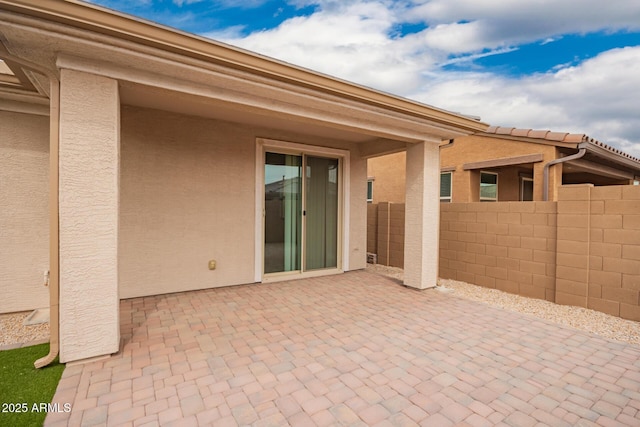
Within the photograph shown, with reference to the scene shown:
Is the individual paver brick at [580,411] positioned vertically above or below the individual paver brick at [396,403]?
below

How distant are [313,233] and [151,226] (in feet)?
10.2

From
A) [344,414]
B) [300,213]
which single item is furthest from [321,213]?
[344,414]

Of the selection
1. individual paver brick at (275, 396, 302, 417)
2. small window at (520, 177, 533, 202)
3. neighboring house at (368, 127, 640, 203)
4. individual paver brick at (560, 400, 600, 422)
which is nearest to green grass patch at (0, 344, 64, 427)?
individual paver brick at (275, 396, 302, 417)

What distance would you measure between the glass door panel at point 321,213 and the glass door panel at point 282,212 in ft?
0.75

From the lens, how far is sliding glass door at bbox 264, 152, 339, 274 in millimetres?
6035

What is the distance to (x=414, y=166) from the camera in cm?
565

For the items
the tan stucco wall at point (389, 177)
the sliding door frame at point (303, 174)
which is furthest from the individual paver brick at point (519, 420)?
the tan stucco wall at point (389, 177)

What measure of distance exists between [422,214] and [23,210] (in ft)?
20.4

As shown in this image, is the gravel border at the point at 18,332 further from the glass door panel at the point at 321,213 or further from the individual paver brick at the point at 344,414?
the glass door panel at the point at 321,213

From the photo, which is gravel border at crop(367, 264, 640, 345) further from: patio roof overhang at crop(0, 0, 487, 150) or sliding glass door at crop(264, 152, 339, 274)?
patio roof overhang at crop(0, 0, 487, 150)

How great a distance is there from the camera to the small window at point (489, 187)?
1078 centimetres

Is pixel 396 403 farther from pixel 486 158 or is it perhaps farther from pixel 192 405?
pixel 486 158

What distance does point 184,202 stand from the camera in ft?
16.8

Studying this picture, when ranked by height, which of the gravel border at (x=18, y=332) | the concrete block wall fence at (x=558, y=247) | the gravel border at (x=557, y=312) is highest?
the concrete block wall fence at (x=558, y=247)
